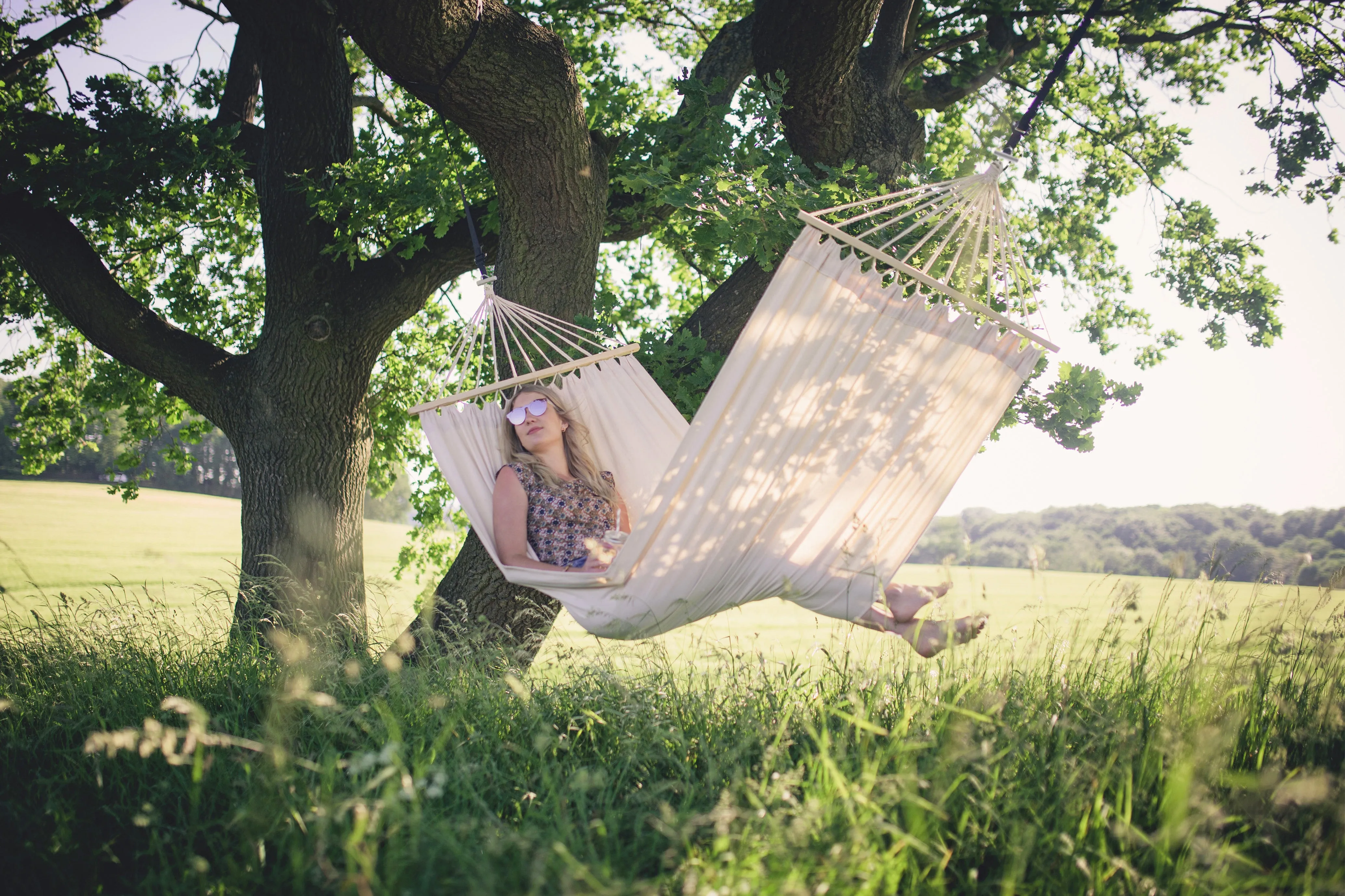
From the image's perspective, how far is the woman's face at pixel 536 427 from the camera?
284 cm

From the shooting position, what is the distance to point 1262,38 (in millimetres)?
4125

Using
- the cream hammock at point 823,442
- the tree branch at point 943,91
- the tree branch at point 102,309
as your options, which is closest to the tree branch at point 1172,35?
the tree branch at point 943,91

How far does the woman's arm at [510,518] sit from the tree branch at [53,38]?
148 inches

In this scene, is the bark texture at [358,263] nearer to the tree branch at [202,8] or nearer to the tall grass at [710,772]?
the tall grass at [710,772]

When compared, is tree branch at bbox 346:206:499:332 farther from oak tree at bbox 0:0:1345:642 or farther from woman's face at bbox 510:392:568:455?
woman's face at bbox 510:392:568:455

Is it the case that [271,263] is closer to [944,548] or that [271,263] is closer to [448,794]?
[448,794]

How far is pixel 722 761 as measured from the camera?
59.3 inches

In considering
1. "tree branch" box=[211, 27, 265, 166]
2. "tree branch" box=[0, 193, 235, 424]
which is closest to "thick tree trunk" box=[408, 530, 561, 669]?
"tree branch" box=[0, 193, 235, 424]

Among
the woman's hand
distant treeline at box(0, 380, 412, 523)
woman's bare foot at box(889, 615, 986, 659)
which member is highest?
woman's bare foot at box(889, 615, 986, 659)

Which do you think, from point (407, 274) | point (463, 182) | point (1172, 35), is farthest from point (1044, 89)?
point (1172, 35)

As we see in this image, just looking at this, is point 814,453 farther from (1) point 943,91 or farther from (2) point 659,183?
(1) point 943,91

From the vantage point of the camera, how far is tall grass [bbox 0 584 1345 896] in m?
1.24

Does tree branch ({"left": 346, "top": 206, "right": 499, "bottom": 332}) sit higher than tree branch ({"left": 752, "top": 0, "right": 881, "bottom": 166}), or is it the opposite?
tree branch ({"left": 752, "top": 0, "right": 881, "bottom": 166})

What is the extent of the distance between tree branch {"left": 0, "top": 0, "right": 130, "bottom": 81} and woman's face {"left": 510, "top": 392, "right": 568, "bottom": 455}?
3.57 metres
